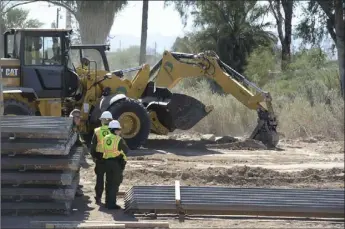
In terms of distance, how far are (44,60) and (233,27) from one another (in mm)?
20572

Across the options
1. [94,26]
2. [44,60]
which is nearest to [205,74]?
[44,60]

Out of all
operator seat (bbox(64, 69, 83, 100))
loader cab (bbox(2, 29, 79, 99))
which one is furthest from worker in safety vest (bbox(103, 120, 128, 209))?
operator seat (bbox(64, 69, 83, 100))

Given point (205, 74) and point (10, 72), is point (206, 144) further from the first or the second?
point (10, 72)

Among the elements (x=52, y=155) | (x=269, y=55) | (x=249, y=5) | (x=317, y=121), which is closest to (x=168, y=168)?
(x=52, y=155)

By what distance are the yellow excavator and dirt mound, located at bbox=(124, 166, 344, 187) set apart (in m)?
3.17

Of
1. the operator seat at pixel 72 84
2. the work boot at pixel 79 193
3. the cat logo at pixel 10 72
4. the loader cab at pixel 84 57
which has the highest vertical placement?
the loader cab at pixel 84 57

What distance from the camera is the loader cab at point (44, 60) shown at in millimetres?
18016

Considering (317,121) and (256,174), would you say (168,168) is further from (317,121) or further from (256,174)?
(317,121)

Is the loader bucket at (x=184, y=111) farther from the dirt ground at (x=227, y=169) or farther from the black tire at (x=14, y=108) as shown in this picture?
the black tire at (x=14, y=108)

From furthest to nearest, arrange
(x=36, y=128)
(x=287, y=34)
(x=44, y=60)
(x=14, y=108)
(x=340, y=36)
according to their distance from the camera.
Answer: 1. (x=287, y=34)
2. (x=340, y=36)
3. (x=44, y=60)
4. (x=14, y=108)
5. (x=36, y=128)

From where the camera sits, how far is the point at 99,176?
12219mm

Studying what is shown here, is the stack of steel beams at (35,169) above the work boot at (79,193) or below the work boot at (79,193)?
above

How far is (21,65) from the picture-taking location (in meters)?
18.1

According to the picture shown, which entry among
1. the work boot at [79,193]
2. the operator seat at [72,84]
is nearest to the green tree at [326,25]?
the operator seat at [72,84]
